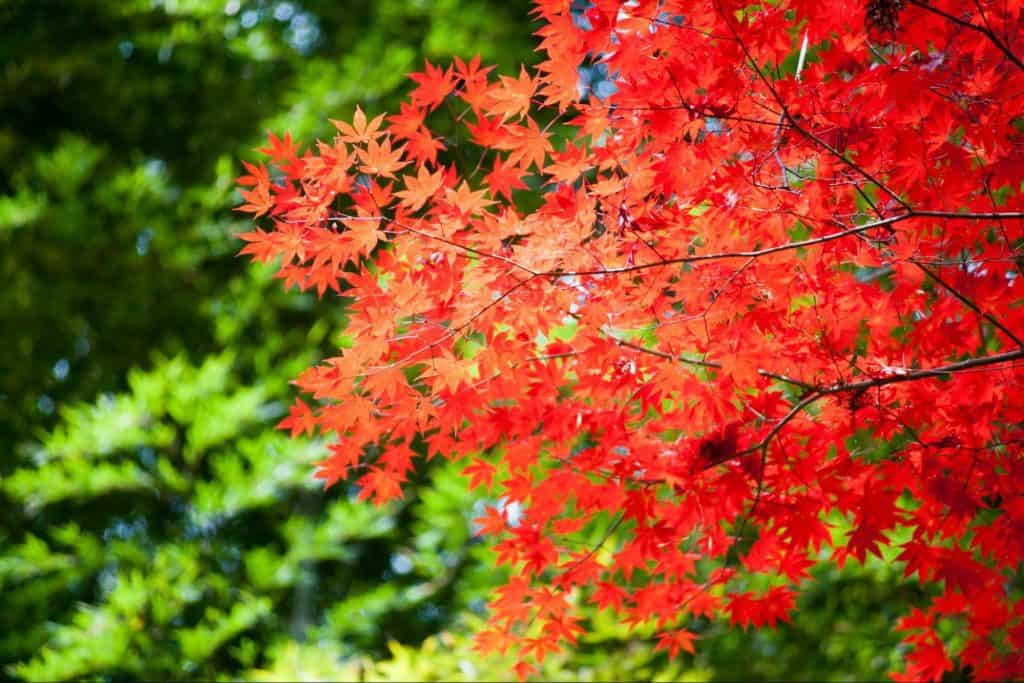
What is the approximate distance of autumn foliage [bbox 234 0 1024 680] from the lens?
6.49 ft

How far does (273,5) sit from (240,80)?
0.64 metres

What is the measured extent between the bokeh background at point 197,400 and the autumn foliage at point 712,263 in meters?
2.19

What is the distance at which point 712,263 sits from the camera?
2234 mm

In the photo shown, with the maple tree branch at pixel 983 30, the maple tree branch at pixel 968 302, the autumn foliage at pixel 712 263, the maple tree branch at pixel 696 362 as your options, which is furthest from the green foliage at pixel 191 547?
the maple tree branch at pixel 983 30

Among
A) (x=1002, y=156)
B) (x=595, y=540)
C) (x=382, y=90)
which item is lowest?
(x=595, y=540)

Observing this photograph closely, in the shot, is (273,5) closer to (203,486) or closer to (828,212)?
(203,486)

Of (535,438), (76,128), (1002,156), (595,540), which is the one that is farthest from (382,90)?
(1002,156)

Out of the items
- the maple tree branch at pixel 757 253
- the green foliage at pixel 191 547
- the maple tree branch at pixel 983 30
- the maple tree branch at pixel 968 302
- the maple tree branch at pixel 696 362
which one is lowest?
the green foliage at pixel 191 547

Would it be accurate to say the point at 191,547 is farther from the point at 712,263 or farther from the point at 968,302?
the point at 968,302

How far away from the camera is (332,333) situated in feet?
21.0

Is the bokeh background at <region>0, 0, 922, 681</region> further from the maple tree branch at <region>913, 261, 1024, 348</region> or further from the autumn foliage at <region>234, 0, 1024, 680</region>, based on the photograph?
the maple tree branch at <region>913, 261, 1024, 348</region>

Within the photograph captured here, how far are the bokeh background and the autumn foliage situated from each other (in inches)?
86.4

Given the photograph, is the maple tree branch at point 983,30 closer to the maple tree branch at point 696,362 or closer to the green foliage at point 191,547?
the maple tree branch at point 696,362

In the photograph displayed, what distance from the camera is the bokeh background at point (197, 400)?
5285 millimetres
